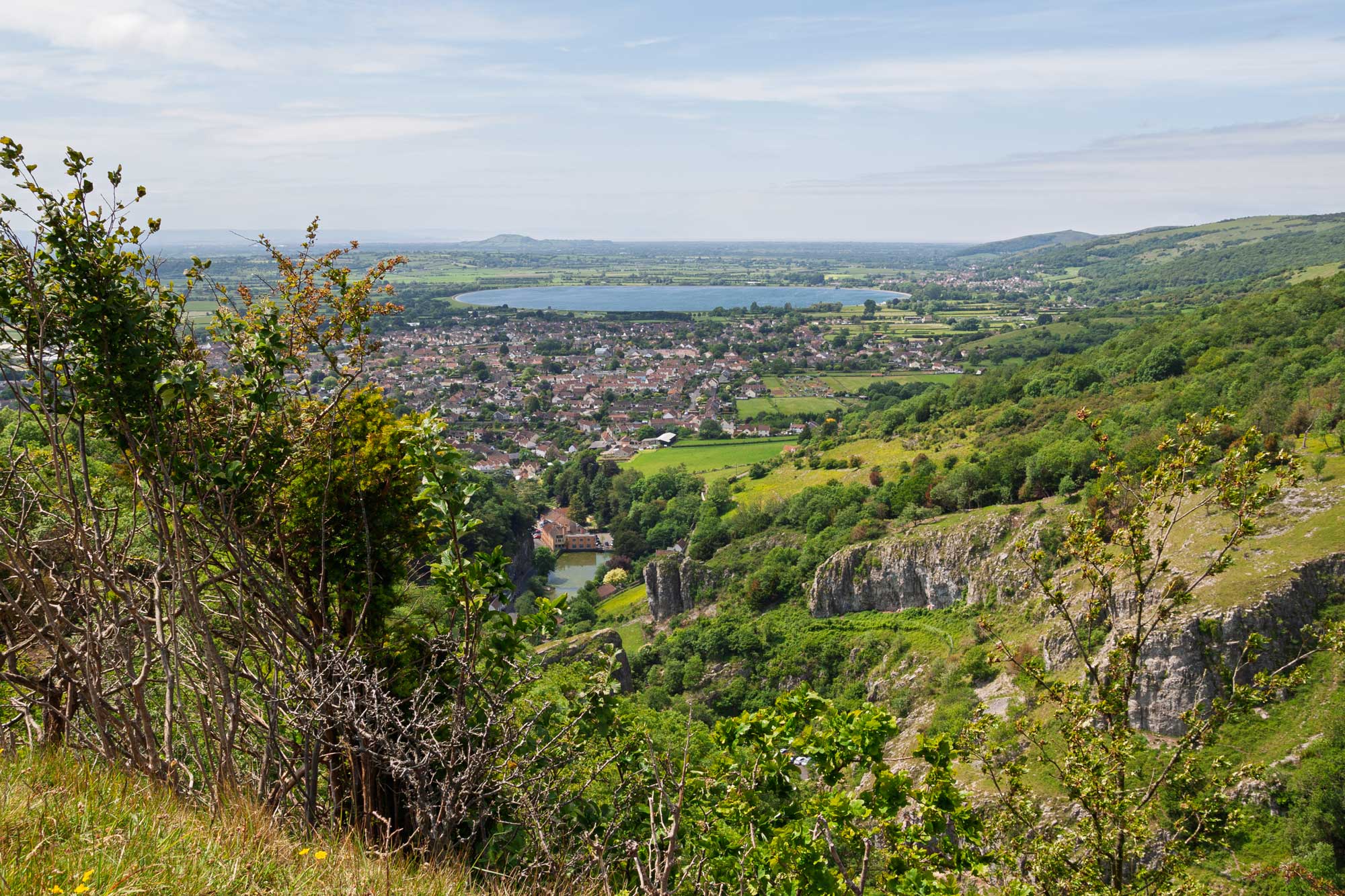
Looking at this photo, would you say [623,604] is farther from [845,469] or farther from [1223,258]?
[1223,258]

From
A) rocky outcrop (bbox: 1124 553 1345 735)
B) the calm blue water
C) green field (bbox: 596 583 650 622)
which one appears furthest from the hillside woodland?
the calm blue water

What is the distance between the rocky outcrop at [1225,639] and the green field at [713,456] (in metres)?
38.8

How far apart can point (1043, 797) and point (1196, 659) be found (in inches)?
185

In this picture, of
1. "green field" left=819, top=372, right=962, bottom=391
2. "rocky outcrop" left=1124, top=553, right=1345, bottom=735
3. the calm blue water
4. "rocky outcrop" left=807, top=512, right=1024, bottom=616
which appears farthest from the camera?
the calm blue water

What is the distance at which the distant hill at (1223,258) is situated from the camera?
11006cm

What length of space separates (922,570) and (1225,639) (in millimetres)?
12490

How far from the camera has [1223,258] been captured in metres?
139

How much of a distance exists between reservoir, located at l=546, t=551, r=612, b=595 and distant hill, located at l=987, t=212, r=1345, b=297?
82.2 m

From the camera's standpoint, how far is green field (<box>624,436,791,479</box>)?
58.3 meters

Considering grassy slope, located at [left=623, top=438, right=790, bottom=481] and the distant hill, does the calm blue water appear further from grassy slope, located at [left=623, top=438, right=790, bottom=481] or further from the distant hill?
grassy slope, located at [left=623, top=438, right=790, bottom=481]

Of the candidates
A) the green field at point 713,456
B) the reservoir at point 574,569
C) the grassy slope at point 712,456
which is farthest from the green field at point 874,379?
the reservoir at point 574,569

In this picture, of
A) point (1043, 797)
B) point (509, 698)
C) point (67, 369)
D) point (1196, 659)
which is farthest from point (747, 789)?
point (1196, 659)

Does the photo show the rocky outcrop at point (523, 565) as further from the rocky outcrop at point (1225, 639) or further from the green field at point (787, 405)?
the green field at point (787, 405)

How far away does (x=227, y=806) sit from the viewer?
3.10 m
